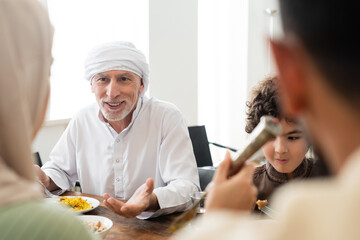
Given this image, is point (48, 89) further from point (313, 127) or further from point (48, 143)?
point (48, 143)

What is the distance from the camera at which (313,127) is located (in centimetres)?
51

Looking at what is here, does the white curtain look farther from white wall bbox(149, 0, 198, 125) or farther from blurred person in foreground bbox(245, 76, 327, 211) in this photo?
blurred person in foreground bbox(245, 76, 327, 211)

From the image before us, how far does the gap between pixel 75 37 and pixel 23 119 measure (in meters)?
3.25

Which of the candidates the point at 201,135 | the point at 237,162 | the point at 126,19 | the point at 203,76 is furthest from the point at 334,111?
the point at 203,76

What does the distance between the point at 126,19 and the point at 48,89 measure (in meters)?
3.52

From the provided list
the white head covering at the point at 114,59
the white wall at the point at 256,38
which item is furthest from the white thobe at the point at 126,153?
the white wall at the point at 256,38

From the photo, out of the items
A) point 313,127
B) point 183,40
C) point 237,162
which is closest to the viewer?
point 313,127

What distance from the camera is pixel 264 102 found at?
2.06 metres

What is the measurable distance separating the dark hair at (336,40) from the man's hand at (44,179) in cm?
193

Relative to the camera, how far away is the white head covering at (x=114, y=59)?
7.59 feet

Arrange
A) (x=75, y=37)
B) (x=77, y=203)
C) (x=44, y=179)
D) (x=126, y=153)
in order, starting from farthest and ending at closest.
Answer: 1. (x=75, y=37)
2. (x=126, y=153)
3. (x=44, y=179)
4. (x=77, y=203)

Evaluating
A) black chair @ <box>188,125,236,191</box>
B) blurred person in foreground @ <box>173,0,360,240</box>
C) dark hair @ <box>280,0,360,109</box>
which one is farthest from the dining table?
black chair @ <box>188,125,236,191</box>

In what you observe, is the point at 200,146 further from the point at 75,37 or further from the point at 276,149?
the point at 276,149

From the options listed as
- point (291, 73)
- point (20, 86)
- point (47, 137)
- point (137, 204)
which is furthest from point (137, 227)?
point (47, 137)
